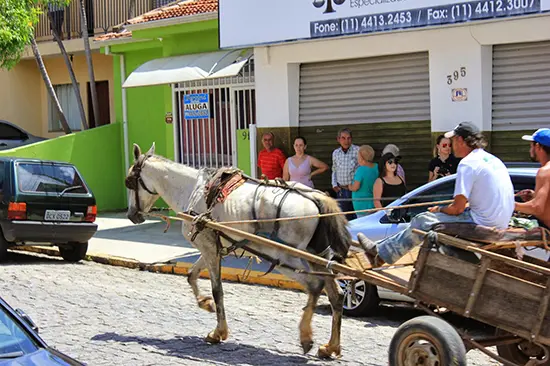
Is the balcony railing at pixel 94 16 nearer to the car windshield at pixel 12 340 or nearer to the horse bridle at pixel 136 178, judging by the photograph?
the horse bridle at pixel 136 178

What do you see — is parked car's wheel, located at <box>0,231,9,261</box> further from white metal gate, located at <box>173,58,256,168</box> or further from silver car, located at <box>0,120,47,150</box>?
silver car, located at <box>0,120,47,150</box>

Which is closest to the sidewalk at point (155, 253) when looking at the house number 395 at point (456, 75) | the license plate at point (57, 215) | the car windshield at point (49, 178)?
the license plate at point (57, 215)

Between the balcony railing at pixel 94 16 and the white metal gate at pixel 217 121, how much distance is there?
5.58 meters

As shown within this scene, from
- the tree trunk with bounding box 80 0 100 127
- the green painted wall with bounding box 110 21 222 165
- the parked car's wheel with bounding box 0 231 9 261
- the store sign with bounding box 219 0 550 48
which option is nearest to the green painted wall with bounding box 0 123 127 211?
the green painted wall with bounding box 110 21 222 165

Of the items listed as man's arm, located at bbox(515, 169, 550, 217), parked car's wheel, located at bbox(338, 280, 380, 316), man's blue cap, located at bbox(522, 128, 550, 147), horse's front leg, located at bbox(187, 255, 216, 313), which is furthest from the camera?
parked car's wheel, located at bbox(338, 280, 380, 316)

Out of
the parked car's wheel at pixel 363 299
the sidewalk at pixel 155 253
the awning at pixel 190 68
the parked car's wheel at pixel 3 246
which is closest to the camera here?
the parked car's wheel at pixel 363 299

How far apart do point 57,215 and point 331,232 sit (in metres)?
7.28

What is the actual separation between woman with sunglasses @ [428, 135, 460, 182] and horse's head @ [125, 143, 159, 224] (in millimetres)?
4540

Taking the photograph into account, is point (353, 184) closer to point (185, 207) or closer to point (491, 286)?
point (185, 207)

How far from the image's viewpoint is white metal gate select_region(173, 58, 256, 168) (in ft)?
56.1

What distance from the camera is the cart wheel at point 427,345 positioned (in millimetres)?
6234

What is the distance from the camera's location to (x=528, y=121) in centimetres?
1276

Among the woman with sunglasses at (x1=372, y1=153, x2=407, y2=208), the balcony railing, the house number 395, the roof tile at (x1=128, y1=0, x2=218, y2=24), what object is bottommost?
the woman with sunglasses at (x1=372, y1=153, x2=407, y2=208)

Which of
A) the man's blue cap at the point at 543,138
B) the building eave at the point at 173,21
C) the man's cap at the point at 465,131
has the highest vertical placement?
the building eave at the point at 173,21
